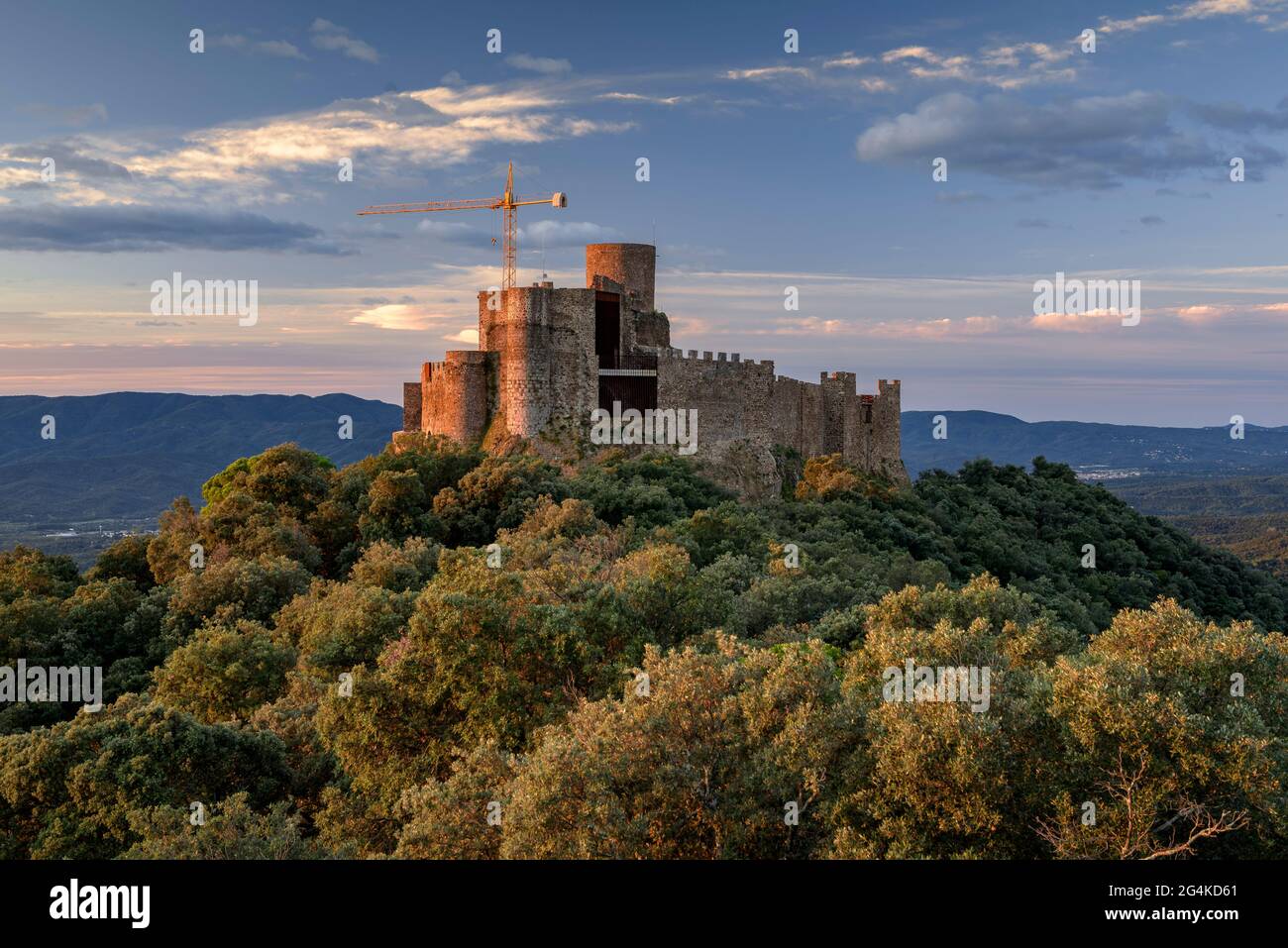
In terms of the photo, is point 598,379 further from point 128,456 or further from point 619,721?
point 128,456

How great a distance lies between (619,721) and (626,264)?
119ft

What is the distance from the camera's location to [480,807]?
44.1 ft

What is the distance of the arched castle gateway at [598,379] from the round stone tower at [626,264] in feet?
0.14

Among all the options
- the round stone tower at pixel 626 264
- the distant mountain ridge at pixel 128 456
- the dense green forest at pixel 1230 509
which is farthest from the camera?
the distant mountain ridge at pixel 128 456

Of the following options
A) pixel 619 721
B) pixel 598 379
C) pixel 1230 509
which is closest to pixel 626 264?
pixel 598 379

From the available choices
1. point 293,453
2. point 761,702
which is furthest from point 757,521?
point 761,702

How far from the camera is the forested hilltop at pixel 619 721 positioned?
38.0 feet

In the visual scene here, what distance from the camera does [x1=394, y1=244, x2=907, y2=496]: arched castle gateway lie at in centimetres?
4328

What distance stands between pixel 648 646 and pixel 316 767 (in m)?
7.12

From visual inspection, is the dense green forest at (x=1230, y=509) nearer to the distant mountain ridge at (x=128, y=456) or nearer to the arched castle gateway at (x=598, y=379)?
the arched castle gateway at (x=598, y=379)

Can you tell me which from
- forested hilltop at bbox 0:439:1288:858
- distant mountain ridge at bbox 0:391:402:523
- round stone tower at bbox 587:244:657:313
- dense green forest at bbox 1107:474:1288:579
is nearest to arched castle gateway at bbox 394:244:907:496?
round stone tower at bbox 587:244:657:313

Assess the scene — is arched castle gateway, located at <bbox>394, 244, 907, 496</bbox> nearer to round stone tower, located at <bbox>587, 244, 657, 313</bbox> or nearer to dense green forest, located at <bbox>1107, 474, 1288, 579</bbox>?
round stone tower, located at <bbox>587, 244, 657, 313</bbox>

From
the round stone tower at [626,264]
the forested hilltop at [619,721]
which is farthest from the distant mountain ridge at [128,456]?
the forested hilltop at [619,721]
